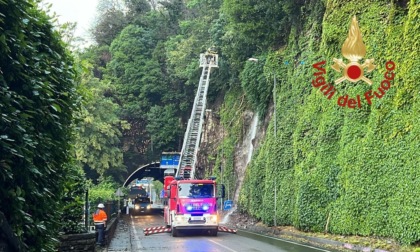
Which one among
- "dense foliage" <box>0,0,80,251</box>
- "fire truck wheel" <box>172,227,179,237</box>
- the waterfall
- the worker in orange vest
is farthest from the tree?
"dense foliage" <box>0,0,80,251</box>

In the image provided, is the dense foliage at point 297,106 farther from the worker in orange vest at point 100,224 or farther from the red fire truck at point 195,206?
the worker in orange vest at point 100,224

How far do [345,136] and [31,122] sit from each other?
17.9 meters

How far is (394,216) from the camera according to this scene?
1669cm

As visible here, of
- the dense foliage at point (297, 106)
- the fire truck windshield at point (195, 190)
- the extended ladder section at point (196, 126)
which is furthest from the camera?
the extended ladder section at point (196, 126)

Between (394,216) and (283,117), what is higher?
(283,117)

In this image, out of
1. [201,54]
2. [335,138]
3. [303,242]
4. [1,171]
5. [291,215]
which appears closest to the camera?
[1,171]

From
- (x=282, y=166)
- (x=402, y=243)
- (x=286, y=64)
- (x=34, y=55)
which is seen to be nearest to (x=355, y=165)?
(x=402, y=243)

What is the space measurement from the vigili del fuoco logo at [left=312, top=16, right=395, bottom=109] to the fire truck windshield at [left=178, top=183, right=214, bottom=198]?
7.53 meters

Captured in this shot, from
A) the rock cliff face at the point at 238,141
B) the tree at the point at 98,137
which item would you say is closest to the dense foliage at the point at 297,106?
the rock cliff face at the point at 238,141

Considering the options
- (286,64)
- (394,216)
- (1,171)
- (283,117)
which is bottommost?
(394,216)

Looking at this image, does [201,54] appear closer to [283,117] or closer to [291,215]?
[283,117]

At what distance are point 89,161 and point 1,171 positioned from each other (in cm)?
3833

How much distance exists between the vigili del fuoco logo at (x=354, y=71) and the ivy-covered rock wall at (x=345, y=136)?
147 mm

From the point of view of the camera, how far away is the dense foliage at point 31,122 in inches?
189
